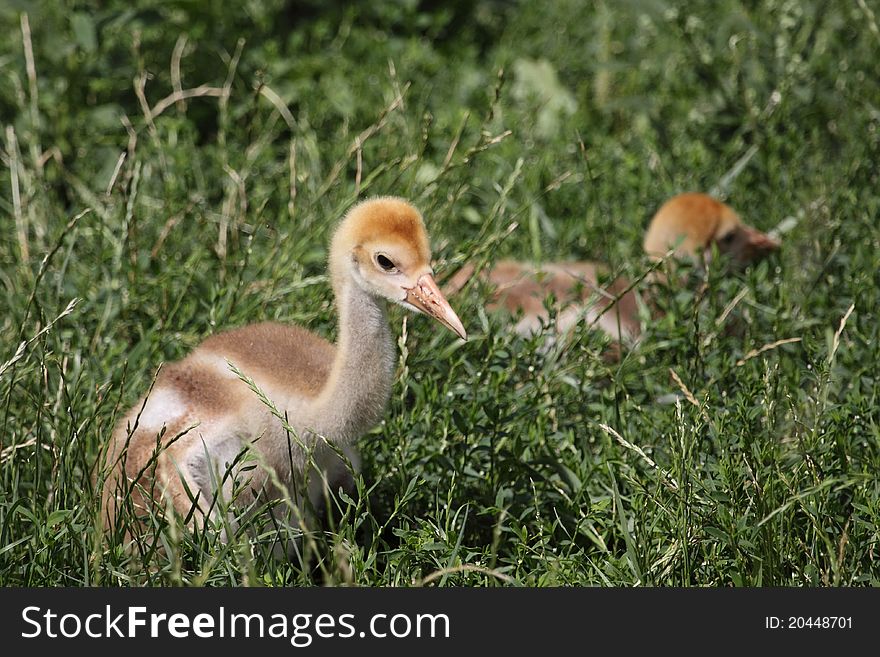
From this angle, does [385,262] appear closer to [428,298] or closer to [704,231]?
[428,298]

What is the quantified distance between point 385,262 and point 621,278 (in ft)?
5.99

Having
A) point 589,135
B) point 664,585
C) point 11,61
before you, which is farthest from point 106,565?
point 589,135

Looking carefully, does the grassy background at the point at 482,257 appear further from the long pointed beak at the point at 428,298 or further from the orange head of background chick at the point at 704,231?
the long pointed beak at the point at 428,298

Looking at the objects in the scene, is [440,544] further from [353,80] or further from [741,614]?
[353,80]

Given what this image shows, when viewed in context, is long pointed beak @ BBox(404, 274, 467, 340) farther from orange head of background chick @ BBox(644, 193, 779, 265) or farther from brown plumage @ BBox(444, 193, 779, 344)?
orange head of background chick @ BBox(644, 193, 779, 265)

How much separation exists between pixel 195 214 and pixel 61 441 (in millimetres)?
1968

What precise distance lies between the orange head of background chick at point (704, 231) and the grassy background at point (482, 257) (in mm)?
149

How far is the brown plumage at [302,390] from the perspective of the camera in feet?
10.8

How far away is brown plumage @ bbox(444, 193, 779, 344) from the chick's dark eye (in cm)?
108

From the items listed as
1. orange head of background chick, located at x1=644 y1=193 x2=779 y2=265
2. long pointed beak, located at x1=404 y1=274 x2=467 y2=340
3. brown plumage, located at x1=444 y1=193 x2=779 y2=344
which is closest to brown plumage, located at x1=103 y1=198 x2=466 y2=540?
long pointed beak, located at x1=404 y1=274 x2=467 y2=340

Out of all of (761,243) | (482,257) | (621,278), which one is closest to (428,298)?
(482,257)

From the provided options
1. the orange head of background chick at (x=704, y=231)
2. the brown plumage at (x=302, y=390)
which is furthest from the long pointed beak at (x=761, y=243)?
the brown plumage at (x=302, y=390)

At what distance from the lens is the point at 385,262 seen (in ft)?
11.0

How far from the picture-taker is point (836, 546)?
3.12 m
